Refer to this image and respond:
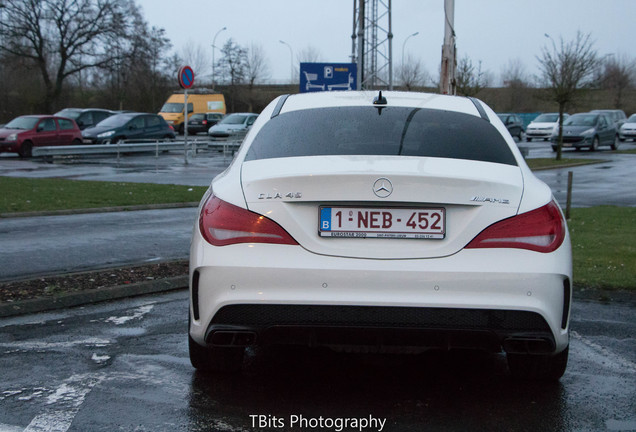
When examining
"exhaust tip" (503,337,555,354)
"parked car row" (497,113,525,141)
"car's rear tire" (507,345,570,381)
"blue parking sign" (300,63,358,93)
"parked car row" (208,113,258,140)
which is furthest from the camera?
"parked car row" (497,113,525,141)

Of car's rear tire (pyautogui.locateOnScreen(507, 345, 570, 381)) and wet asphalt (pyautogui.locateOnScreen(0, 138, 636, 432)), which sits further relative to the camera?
car's rear tire (pyautogui.locateOnScreen(507, 345, 570, 381))

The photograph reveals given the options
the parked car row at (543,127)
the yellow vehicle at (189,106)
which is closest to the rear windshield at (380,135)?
the parked car row at (543,127)

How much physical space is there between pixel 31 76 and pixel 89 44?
14.9 ft

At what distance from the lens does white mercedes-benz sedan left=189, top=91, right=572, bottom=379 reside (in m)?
3.80

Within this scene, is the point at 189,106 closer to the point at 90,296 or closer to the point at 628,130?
the point at 628,130

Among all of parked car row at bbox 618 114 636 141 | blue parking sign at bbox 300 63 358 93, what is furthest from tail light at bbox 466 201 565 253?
parked car row at bbox 618 114 636 141

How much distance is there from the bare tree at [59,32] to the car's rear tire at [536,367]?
55152mm

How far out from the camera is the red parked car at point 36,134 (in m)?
30.3

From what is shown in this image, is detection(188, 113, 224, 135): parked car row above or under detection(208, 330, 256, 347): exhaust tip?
under

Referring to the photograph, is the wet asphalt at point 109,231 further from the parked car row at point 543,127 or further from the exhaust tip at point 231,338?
the parked car row at point 543,127

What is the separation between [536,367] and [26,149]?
28.9 m

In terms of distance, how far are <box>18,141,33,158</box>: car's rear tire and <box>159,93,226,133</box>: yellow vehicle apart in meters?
21.2

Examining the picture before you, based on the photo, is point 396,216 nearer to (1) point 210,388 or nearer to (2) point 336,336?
(2) point 336,336

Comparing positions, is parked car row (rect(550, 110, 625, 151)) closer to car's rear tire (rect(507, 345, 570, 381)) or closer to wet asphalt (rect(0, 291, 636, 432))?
wet asphalt (rect(0, 291, 636, 432))
